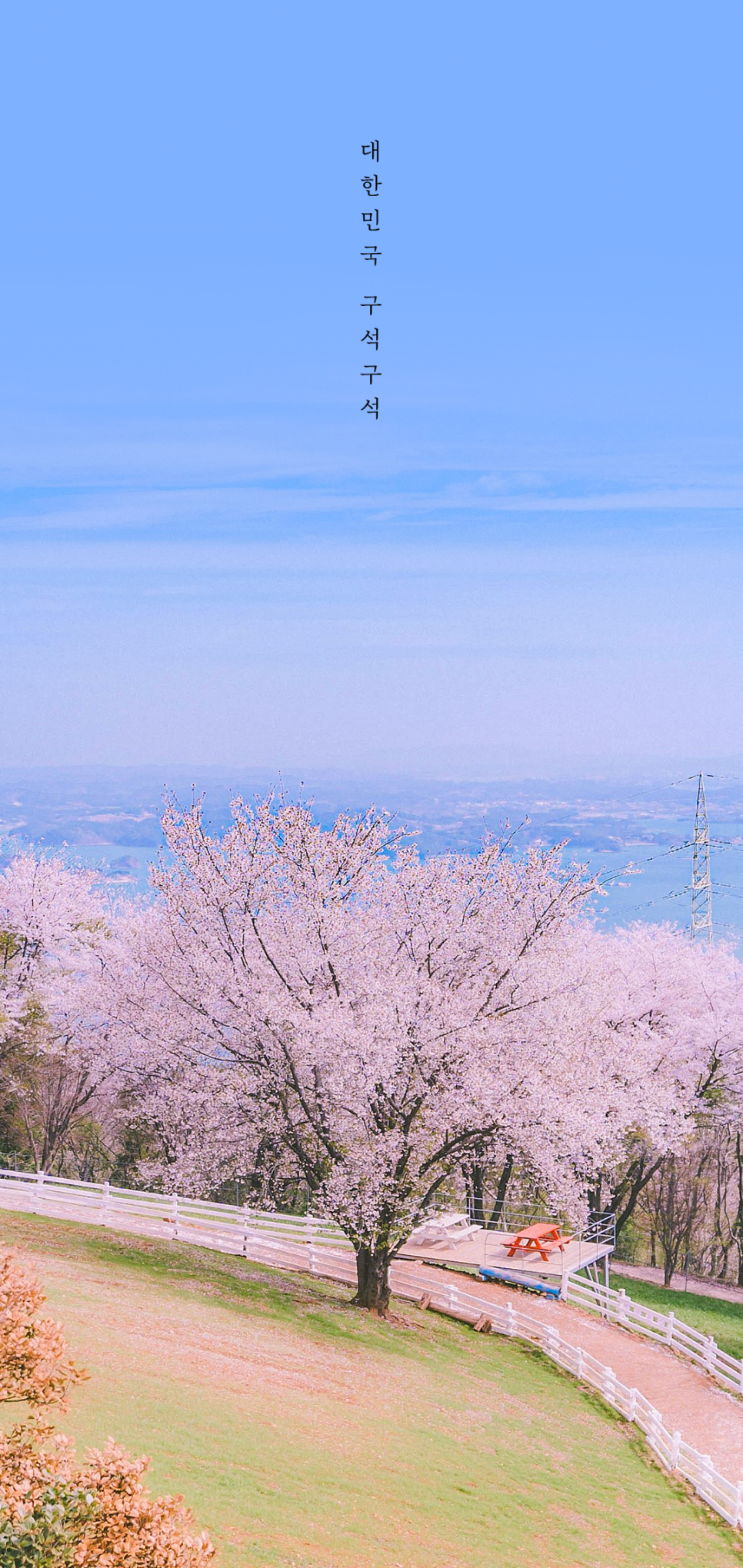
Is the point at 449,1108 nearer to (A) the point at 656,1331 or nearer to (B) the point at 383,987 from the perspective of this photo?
(B) the point at 383,987

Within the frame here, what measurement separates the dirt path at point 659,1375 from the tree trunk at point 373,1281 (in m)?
3.57

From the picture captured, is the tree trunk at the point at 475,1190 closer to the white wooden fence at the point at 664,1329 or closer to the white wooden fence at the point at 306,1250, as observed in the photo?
the white wooden fence at the point at 664,1329

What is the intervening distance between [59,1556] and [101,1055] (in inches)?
1088

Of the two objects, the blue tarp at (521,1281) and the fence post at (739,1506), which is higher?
the fence post at (739,1506)

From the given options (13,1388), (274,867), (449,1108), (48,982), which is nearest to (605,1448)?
(449,1108)

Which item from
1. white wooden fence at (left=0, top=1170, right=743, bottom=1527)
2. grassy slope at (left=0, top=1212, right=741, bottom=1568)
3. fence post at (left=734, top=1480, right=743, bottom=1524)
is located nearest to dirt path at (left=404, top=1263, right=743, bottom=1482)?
white wooden fence at (left=0, top=1170, right=743, bottom=1527)

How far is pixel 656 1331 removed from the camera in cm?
2889

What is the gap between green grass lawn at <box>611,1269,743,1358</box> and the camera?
110 ft

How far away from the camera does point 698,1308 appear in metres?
38.3

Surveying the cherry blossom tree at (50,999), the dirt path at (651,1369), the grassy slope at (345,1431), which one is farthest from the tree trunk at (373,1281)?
the cherry blossom tree at (50,999)

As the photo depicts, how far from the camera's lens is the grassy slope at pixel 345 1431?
1301 centimetres

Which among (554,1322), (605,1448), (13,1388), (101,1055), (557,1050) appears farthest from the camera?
(101,1055)

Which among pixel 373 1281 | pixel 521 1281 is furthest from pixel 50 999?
pixel 521 1281

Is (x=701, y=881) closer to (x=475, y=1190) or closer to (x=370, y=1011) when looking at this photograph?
(x=475, y=1190)
